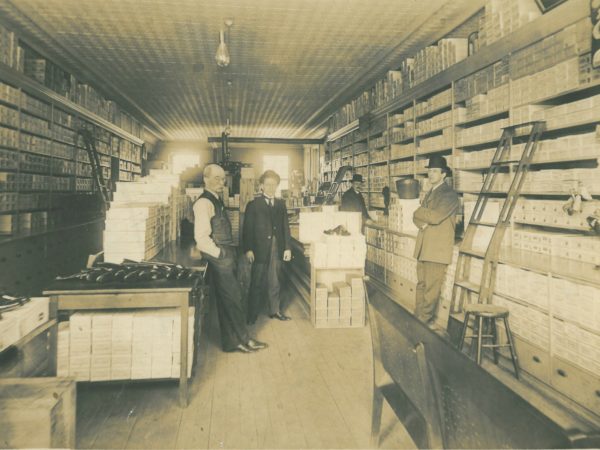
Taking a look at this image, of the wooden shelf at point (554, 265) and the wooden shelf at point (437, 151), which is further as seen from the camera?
the wooden shelf at point (437, 151)

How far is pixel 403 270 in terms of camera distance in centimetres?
525

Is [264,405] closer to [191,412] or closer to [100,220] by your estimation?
[191,412]

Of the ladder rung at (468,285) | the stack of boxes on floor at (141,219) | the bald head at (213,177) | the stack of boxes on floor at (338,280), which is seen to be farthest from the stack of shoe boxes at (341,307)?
the stack of boxes on floor at (141,219)

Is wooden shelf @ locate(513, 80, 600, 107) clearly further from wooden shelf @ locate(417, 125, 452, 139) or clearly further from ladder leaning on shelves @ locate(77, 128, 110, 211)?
ladder leaning on shelves @ locate(77, 128, 110, 211)

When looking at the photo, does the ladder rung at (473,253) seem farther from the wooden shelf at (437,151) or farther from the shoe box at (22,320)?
the shoe box at (22,320)

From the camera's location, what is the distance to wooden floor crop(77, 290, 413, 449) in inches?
91.1

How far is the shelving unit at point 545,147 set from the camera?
2801 mm

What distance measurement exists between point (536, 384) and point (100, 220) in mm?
7428

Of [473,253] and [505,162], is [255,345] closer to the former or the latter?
[473,253]

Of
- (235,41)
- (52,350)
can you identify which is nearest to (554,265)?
(52,350)

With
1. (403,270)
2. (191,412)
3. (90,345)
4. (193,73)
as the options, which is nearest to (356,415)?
(191,412)

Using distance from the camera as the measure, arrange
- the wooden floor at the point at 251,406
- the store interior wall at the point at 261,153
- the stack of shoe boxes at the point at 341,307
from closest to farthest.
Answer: the wooden floor at the point at 251,406, the stack of shoe boxes at the point at 341,307, the store interior wall at the point at 261,153

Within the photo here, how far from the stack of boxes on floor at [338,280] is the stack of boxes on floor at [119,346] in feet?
6.22

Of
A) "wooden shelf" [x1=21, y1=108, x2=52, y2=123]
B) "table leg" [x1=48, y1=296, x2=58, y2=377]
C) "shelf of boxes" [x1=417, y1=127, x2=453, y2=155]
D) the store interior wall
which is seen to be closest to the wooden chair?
"table leg" [x1=48, y1=296, x2=58, y2=377]
